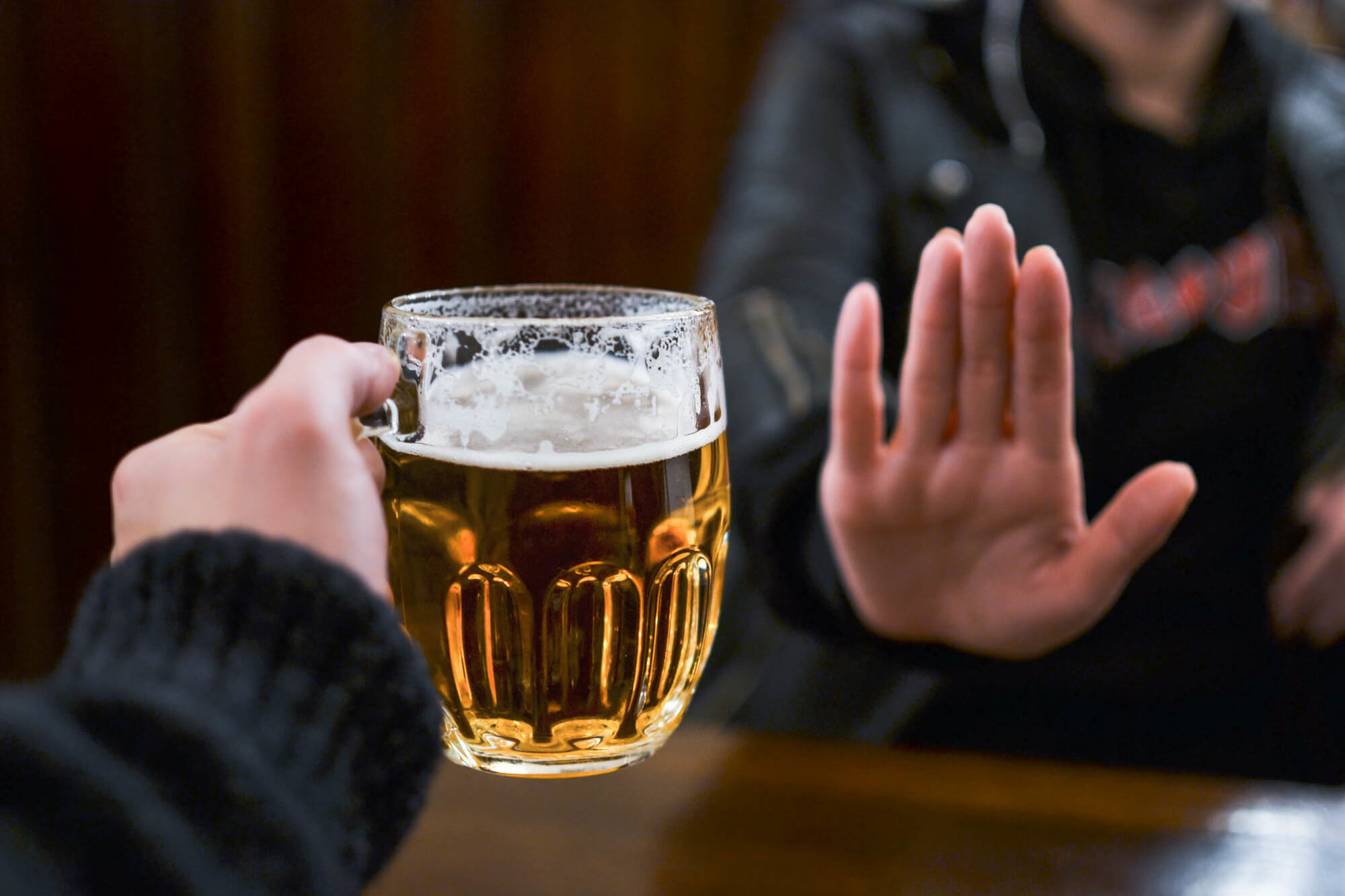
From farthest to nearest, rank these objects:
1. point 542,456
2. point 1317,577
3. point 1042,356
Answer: point 1317,577 < point 1042,356 < point 542,456

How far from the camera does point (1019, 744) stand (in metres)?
1.30

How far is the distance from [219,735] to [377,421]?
18 cm

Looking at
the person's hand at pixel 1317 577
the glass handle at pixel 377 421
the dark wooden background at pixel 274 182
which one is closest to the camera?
the glass handle at pixel 377 421

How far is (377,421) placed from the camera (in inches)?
19.0

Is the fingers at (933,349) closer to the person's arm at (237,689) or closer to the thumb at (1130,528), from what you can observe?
the thumb at (1130,528)

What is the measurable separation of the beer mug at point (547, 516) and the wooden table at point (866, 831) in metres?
0.24

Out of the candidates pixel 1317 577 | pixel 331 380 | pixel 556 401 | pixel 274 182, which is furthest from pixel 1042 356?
pixel 274 182

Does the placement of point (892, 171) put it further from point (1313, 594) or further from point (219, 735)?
point (219, 735)

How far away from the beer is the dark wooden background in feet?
6.53

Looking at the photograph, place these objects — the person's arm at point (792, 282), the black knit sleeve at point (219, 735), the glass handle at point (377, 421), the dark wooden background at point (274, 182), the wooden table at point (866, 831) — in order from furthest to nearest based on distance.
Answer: the dark wooden background at point (274, 182) → the person's arm at point (792, 282) → the wooden table at point (866, 831) → the glass handle at point (377, 421) → the black knit sleeve at point (219, 735)

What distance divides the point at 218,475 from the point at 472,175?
217 centimetres

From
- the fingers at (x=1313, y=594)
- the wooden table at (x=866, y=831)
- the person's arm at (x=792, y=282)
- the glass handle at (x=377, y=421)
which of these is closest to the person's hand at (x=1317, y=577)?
the fingers at (x=1313, y=594)

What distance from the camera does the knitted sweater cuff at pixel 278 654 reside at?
0.37m

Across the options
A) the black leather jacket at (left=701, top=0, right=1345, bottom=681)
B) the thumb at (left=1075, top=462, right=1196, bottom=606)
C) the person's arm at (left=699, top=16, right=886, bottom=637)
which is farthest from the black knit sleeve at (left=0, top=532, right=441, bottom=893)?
the black leather jacket at (left=701, top=0, right=1345, bottom=681)
